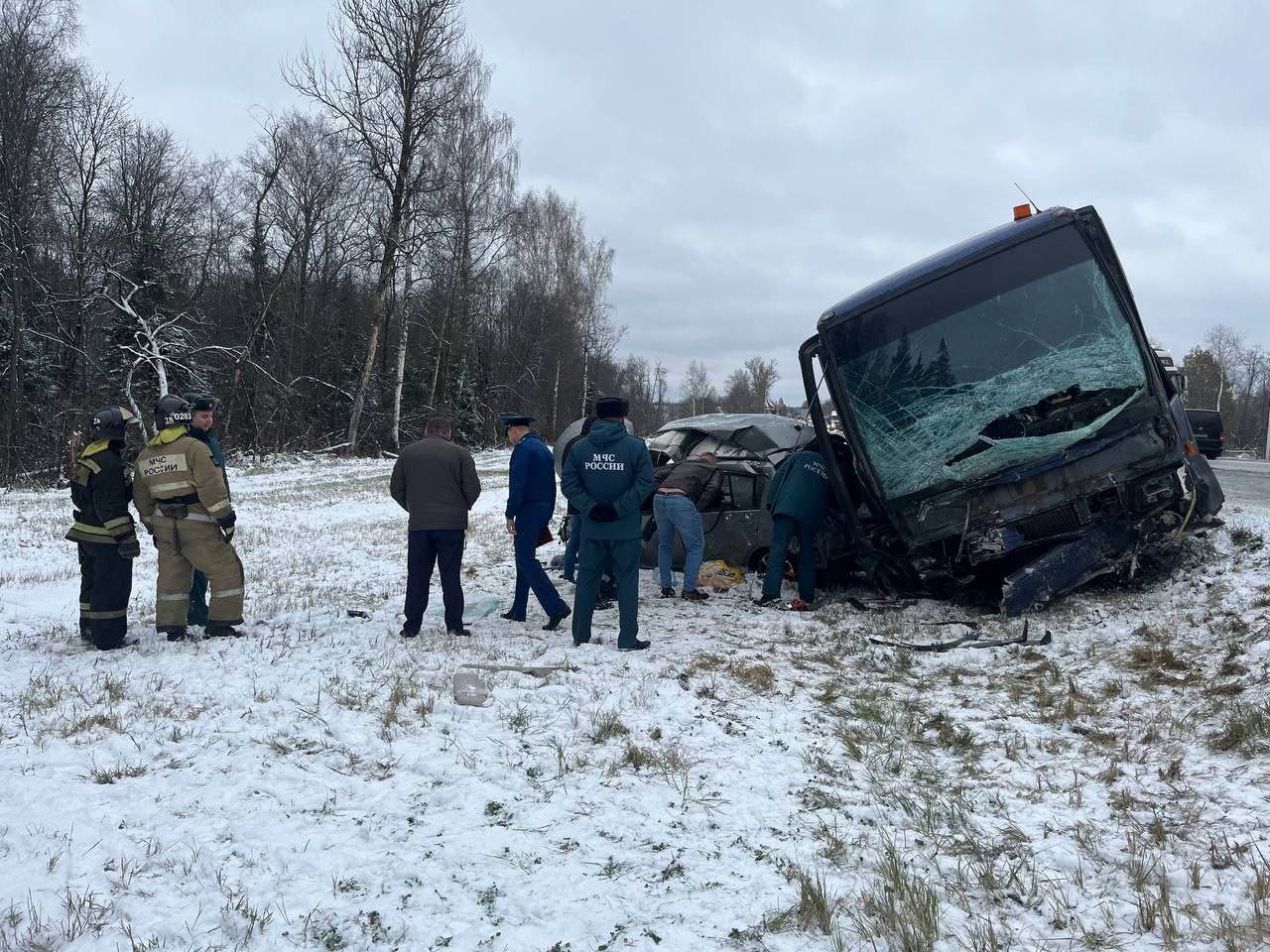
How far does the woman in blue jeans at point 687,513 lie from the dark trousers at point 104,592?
14.6 feet

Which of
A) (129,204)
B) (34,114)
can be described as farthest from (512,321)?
(34,114)

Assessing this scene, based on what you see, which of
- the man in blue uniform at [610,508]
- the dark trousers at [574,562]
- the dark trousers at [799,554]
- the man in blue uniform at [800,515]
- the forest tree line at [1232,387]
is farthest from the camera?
the forest tree line at [1232,387]

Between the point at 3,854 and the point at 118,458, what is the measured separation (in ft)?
11.6

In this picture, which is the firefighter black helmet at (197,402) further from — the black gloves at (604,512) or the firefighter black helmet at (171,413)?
the black gloves at (604,512)

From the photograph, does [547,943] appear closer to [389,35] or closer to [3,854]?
[3,854]

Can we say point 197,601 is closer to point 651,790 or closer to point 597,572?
point 597,572

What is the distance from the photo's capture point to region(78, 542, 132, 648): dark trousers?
5629mm

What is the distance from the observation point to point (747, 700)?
468 cm

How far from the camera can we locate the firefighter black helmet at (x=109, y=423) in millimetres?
5680

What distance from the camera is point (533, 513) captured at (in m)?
6.55

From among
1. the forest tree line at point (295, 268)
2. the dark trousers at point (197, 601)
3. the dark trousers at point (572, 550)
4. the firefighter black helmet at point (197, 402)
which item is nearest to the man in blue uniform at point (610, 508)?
the dark trousers at point (572, 550)

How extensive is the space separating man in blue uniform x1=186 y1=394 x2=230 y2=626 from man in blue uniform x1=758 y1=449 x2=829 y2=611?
4.49 meters

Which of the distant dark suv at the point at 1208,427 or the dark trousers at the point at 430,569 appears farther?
the distant dark suv at the point at 1208,427

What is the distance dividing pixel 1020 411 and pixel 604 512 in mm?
3151
